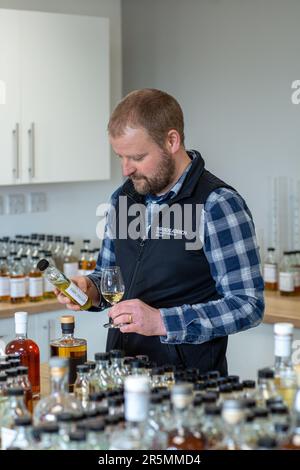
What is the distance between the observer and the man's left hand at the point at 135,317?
8.19ft

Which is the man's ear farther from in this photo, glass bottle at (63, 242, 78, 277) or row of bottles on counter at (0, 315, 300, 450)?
glass bottle at (63, 242, 78, 277)

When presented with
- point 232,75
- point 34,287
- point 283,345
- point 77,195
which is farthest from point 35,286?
point 283,345

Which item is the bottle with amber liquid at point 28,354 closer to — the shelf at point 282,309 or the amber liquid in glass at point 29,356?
the amber liquid in glass at point 29,356

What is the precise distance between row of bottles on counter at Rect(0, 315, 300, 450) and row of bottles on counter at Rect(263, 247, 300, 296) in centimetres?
244

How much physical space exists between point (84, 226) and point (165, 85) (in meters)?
0.93

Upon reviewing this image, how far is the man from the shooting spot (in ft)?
8.56

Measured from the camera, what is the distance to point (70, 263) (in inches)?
181

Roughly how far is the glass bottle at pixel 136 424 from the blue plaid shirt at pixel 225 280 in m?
0.96

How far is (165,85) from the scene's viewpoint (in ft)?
16.9

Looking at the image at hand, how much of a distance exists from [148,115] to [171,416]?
124cm

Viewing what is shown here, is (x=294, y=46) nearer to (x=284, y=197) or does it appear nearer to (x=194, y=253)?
(x=284, y=197)

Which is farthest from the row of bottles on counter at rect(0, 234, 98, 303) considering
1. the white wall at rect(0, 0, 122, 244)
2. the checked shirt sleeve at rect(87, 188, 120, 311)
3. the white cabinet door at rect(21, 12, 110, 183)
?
the checked shirt sleeve at rect(87, 188, 120, 311)
